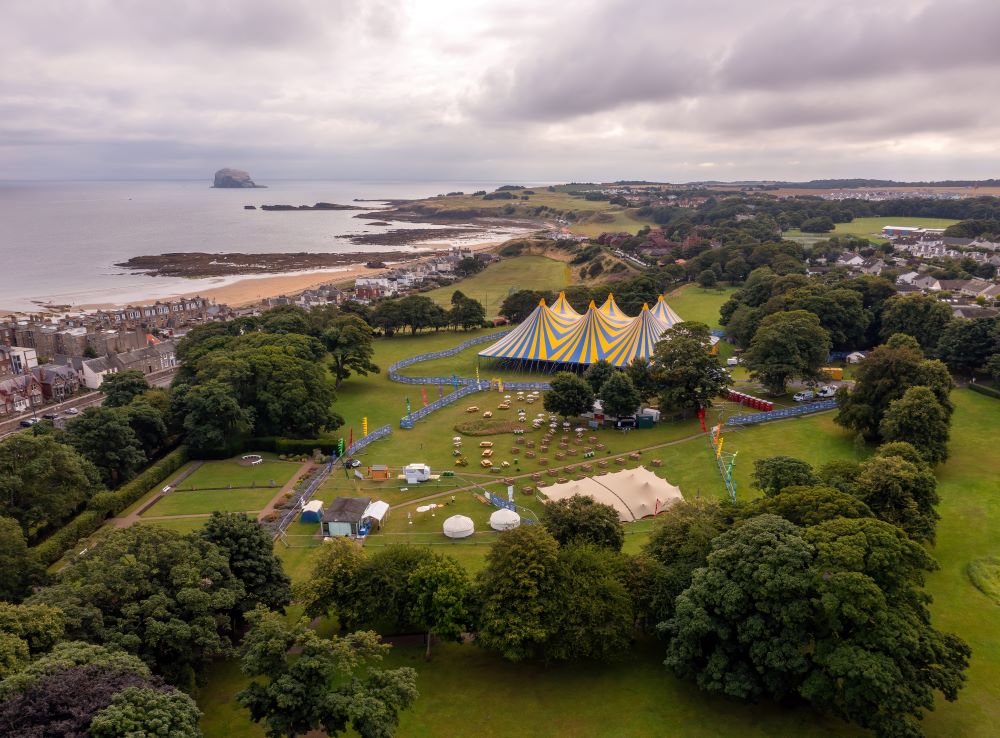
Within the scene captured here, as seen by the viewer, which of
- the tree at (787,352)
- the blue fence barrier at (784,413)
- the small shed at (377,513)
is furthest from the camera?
the tree at (787,352)

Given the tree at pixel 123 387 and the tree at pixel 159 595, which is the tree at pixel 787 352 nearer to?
the tree at pixel 159 595

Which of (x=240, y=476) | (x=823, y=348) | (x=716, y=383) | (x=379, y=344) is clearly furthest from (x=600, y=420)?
(x=379, y=344)

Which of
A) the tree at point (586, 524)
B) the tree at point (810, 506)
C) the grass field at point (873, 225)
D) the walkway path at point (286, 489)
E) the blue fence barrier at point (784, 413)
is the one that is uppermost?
the grass field at point (873, 225)

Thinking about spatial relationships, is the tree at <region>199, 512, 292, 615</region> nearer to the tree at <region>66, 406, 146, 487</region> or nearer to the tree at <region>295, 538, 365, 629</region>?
the tree at <region>295, 538, 365, 629</region>

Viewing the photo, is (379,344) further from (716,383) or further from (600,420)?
(716,383)

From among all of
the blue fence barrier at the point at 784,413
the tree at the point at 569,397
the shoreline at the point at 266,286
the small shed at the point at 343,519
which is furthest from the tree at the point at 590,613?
the shoreline at the point at 266,286

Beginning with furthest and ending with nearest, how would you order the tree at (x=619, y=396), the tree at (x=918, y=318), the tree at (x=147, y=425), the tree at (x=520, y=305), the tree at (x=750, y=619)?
the tree at (x=520, y=305)
the tree at (x=918, y=318)
the tree at (x=619, y=396)
the tree at (x=147, y=425)
the tree at (x=750, y=619)

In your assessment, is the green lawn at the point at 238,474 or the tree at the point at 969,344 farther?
the tree at the point at 969,344
